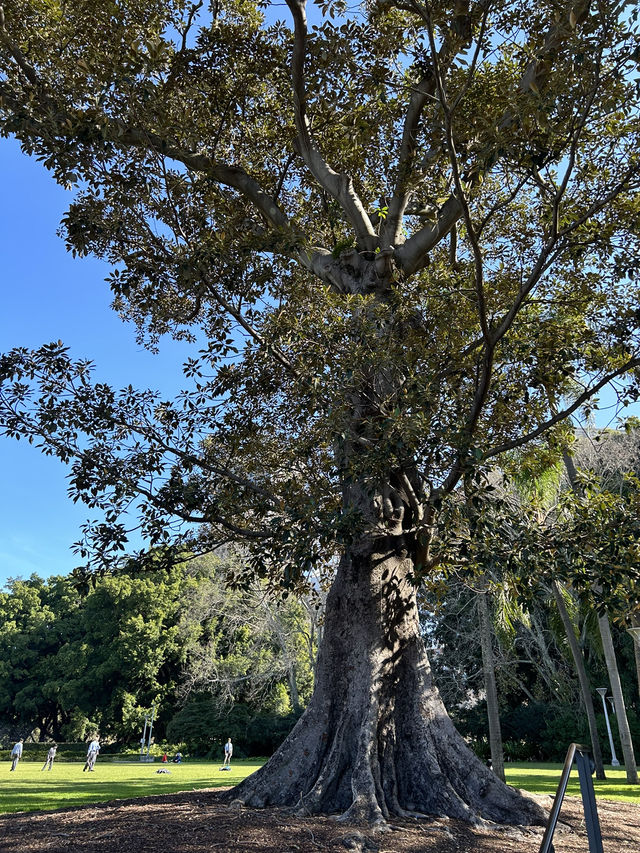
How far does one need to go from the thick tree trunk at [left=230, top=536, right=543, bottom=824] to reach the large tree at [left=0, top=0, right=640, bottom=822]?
0.03m

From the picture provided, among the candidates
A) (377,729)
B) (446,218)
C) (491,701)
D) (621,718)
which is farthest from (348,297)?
(621,718)

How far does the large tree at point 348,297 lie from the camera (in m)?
6.08

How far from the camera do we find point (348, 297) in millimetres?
6645

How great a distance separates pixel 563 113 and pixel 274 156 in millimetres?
5189

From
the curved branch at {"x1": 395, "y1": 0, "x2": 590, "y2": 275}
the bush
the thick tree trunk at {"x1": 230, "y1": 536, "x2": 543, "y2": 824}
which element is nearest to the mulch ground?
the thick tree trunk at {"x1": 230, "y1": 536, "x2": 543, "y2": 824}

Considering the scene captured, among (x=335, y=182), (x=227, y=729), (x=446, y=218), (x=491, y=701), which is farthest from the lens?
(x=227, y=729)

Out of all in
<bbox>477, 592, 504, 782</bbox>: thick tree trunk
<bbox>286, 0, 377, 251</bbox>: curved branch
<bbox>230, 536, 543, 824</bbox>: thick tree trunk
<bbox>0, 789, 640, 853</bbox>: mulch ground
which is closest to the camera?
<bbox>0, 789, 640, 853</bbox>: mulch ground

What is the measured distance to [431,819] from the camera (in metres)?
6.05

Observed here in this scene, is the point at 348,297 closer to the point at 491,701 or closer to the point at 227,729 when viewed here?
the point at 491,701

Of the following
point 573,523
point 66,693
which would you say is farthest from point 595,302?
point 66,693

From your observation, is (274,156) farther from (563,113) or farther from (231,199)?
(563,113)

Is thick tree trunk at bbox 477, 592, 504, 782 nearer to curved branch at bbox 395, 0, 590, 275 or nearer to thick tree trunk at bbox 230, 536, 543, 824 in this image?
thick tree trunk at bbox 230, 536, 543, 824

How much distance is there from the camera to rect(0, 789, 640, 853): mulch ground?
5.08 meters

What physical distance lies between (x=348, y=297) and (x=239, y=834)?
493 centimetres
